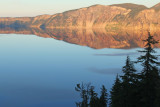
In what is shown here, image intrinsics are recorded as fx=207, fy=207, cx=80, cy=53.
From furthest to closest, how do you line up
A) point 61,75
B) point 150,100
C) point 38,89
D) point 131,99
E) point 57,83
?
point 61,75
point 57,83
point 38,89
point 131,99
point 150,100

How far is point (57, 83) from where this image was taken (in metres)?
45.4

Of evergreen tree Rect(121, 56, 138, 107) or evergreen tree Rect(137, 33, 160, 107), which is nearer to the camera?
evergreen tree Rect(137, 33, 160, 107)

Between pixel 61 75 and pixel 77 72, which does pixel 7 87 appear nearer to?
pixel 61 75

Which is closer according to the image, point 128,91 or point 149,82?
point 149,82

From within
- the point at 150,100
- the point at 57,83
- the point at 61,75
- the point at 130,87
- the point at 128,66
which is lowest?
the point at 150,100

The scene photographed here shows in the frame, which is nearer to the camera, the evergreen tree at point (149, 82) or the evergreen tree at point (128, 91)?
the evergreen tree at point (149, 82)

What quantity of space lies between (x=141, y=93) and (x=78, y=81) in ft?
103

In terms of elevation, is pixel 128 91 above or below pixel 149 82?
below

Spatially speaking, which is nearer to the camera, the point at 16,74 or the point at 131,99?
the point at 131,99

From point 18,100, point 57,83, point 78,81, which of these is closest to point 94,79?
point 78,81

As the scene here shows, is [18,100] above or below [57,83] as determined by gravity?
below

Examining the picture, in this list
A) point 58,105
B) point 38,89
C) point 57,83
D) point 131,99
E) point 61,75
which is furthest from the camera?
point 61,75

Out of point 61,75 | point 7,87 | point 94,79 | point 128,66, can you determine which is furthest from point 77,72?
point 128,66

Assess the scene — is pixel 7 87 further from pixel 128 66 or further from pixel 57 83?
pixel 128 66
